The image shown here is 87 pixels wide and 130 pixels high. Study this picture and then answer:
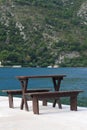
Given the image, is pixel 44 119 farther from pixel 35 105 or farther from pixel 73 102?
pixel 73 102

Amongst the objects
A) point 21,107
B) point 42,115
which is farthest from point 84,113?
point 21,107

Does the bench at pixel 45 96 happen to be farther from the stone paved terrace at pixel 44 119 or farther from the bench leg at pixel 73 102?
the stone paved terrace at pixel 44 119

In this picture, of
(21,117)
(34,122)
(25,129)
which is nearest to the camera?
(25,129)

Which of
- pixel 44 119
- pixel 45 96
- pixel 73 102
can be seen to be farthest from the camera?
pixel 73 102

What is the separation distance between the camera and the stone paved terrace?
42.0ft

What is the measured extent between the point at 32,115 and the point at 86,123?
2311mm

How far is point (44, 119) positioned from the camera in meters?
14.0

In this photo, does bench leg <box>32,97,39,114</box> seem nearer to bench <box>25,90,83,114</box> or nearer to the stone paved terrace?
bench <box>25,90,83,114</box>

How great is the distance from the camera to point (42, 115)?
14.9 metres

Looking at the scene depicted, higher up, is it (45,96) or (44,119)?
(45,96)

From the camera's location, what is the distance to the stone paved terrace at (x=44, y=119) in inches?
504

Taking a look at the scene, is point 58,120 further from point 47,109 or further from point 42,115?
point 47,109

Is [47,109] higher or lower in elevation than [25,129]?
lower

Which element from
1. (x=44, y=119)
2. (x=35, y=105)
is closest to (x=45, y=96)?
(x=35, y=105)
